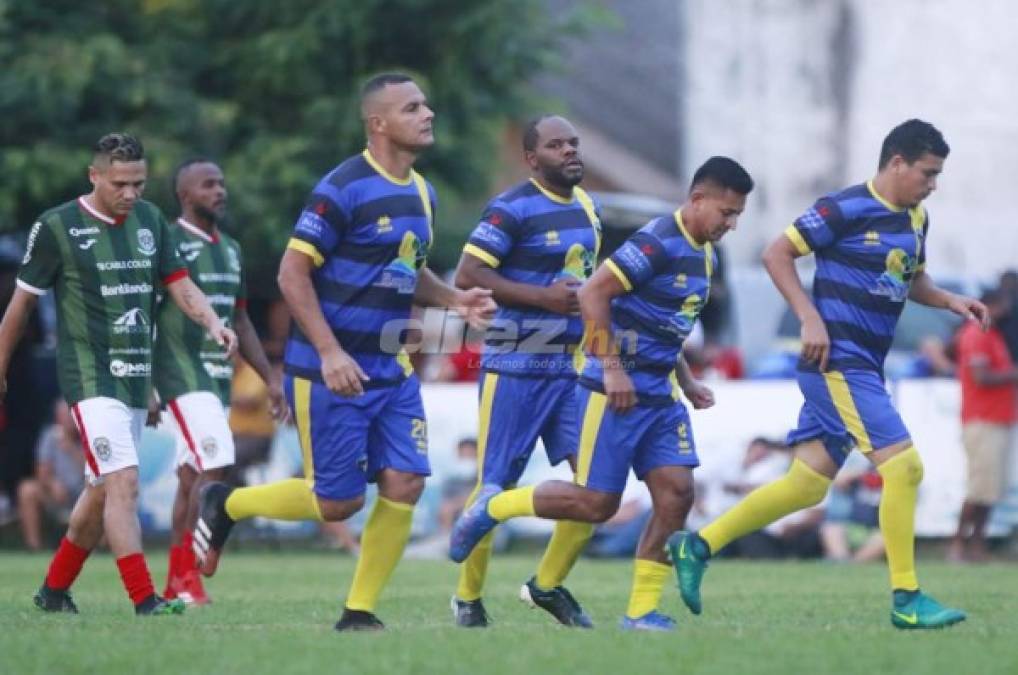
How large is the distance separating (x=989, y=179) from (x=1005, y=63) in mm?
1803

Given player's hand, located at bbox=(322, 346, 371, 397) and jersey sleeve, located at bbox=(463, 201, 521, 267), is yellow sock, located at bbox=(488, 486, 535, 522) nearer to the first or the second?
player's hand, located at bbox=(322, 346, 371, 397)

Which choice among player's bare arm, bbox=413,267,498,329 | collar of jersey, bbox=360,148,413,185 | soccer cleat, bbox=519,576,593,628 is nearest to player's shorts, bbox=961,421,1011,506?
soccer cleat, bbox=519,576,593,628

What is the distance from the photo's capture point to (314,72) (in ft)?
76.3

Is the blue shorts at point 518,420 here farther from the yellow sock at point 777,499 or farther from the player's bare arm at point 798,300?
the player's bare arm at point 798,300

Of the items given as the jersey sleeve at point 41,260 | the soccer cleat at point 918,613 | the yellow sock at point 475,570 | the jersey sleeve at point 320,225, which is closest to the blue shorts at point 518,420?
Result: the yellow sock at point 475,570

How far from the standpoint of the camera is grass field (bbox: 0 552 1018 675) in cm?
816

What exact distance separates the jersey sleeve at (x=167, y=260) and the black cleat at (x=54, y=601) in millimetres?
1821

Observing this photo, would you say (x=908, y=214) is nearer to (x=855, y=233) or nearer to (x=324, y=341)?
(x=855, y=233)

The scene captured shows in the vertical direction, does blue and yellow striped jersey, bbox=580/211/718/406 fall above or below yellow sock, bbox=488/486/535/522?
above

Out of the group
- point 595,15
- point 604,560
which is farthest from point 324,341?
point 595,15

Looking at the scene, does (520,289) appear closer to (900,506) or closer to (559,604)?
(559,604)

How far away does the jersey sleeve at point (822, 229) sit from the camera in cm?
1055

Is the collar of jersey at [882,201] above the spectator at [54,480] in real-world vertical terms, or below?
above

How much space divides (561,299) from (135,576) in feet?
8.65
